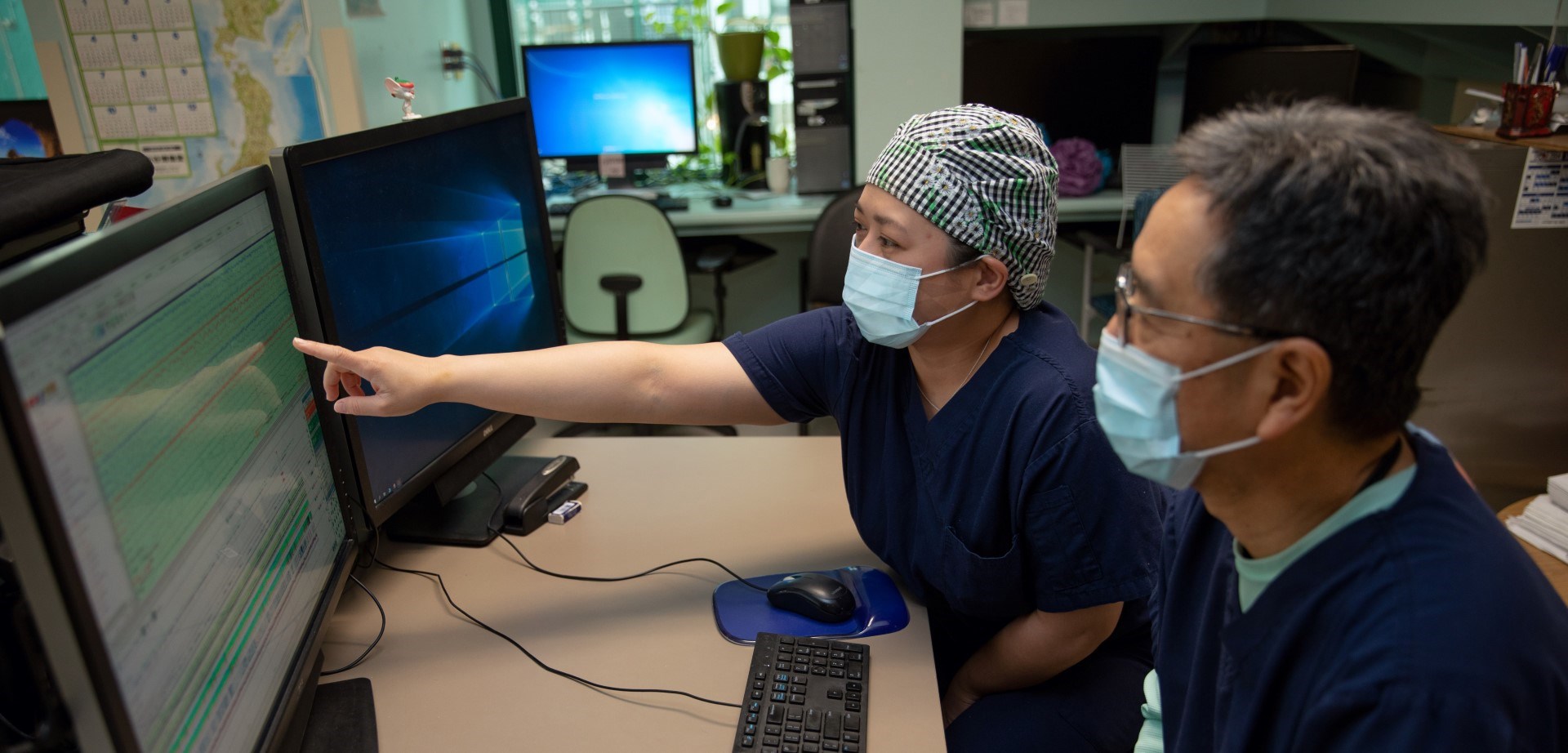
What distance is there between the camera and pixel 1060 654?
120 centimetres

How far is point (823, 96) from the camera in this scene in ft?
10.8

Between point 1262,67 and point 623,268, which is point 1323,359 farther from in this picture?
point 1262,67

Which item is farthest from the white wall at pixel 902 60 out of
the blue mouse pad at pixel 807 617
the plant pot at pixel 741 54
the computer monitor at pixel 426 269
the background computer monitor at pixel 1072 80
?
the blue mouse pad at pixel 807 617

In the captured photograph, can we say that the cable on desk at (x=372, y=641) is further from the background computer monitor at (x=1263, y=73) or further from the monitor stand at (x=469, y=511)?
the background computer monitor at (x=1263, y=73)

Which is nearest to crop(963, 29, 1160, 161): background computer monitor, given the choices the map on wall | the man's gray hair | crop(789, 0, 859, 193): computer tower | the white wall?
the white wall

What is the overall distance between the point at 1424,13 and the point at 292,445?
9.38 ft

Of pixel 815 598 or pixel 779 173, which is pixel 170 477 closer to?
pixel 815 598

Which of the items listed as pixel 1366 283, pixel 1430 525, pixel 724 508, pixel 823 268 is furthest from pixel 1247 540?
pixel 823 268

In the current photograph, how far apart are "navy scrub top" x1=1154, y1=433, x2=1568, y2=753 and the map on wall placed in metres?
2.52

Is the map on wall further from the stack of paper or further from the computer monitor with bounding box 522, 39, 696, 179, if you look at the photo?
the stack of paper

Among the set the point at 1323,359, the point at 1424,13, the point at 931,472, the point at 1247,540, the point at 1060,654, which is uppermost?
the point at 1424,13

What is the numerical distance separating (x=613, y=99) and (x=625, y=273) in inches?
36.0

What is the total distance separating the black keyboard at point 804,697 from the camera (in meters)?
0.98

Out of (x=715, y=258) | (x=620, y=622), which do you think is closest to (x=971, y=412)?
(x=620, y=622)
